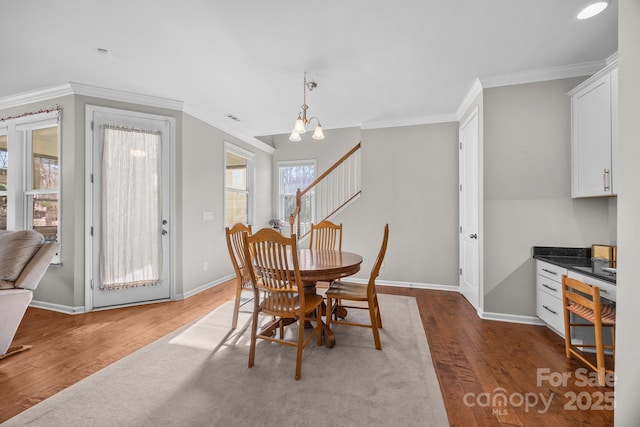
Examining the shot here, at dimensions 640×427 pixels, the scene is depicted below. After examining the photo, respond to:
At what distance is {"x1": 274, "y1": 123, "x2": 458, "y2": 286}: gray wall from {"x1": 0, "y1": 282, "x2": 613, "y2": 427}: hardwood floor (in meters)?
0.94

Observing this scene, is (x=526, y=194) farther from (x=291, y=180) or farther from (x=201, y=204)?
(x=291, y=180)

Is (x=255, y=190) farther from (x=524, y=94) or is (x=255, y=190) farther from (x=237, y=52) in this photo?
(x=524, y=94)

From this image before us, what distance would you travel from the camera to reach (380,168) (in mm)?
4234

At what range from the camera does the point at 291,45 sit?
7.46 feet

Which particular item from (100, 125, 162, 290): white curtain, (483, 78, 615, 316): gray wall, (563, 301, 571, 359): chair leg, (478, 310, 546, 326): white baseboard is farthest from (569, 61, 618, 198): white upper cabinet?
(100, 125, 162, 290): white curtain

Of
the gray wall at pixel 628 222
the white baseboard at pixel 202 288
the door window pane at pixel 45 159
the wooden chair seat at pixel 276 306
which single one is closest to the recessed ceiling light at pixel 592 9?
the gray wall at pixel 628 222

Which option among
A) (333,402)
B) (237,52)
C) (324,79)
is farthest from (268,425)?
(324,79)

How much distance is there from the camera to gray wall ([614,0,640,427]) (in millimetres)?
887

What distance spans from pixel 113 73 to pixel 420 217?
167 inches

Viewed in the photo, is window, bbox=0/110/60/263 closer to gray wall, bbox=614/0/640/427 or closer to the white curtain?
the white curtain

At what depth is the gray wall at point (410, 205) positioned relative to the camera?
3.96 m

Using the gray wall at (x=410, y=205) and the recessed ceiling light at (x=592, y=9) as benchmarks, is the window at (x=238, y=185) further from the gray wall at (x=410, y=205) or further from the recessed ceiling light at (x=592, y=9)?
the recessed ceiling light at (x=592, y=9)

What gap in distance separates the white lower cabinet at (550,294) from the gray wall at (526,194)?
10cm

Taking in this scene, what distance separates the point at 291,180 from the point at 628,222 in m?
5.70
